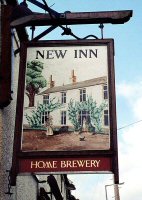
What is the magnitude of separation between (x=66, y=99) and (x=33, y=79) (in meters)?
0.62

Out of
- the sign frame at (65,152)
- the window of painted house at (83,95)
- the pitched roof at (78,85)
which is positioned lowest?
the sign frame at (65,152)

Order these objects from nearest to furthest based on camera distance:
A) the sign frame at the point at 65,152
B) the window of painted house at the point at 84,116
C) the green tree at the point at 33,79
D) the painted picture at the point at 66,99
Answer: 1. the sign frame at the point at 65,152
2. the painted picture at the point at 66,99
3. the window of painted house at the point at 84,116
4. the green tree at the point at 33,79

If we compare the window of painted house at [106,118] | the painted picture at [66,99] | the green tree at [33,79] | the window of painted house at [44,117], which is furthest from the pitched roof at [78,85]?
the window of painted house at [106,118]

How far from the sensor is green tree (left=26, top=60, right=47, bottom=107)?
6.66 metres

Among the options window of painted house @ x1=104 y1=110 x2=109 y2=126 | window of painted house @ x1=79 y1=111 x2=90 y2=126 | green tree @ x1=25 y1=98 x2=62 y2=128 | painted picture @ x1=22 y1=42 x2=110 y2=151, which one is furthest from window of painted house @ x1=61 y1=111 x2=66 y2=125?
window of painted house @ x1=104 y1=110 x2=109 y2=126

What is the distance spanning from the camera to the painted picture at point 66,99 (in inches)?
249

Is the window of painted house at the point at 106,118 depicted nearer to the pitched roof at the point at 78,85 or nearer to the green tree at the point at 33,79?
the pitched roof at the point at 78,85

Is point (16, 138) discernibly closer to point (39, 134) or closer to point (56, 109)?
point (39, 134)

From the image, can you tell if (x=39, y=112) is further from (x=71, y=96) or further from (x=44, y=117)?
(x=71, y=96)

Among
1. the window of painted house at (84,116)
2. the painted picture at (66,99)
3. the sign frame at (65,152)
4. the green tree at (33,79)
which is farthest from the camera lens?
the green tree at (33,79)

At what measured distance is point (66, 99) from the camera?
668cm

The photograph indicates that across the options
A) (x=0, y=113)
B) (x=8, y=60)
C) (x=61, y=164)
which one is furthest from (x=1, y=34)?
(x=61, y=164)

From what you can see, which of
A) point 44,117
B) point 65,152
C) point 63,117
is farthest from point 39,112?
point 65,152

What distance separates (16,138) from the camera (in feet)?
20.6
